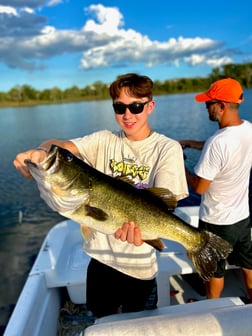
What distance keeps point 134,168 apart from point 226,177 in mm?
1385

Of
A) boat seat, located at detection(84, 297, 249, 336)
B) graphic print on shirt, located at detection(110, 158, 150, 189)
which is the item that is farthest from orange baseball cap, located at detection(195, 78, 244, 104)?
boat seat, located at detection(84, 297, 249, 336)

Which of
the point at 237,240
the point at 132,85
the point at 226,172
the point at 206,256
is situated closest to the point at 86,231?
the point at 206,256

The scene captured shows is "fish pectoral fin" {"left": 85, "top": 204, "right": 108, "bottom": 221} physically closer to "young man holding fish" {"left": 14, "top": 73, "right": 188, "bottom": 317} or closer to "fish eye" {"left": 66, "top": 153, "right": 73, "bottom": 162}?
"young man holding fish" {"left": 14, "top": 73, "right": 188, "bottom": 317}

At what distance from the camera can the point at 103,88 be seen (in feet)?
296

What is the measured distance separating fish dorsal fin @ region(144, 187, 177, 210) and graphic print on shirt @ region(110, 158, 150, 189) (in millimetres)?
190

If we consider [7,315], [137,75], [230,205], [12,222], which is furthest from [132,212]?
[12,222]

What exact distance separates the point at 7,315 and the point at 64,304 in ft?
8.55

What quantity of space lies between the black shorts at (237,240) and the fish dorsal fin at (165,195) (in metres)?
1.37

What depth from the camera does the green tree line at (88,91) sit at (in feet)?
273

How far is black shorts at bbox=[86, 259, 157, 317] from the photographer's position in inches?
100

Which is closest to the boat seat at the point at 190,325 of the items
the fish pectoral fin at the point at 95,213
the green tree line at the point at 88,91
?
the fish pectoral fin at the point at 95,213

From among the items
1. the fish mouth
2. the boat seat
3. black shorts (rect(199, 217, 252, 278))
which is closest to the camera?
the boat seat

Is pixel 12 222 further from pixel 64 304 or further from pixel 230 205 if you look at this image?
pixel 230 205

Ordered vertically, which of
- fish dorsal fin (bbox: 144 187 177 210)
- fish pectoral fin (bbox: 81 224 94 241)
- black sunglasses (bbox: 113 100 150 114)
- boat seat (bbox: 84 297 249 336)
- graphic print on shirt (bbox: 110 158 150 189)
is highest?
black sunglasses (bbox: 113 100 150 114)
